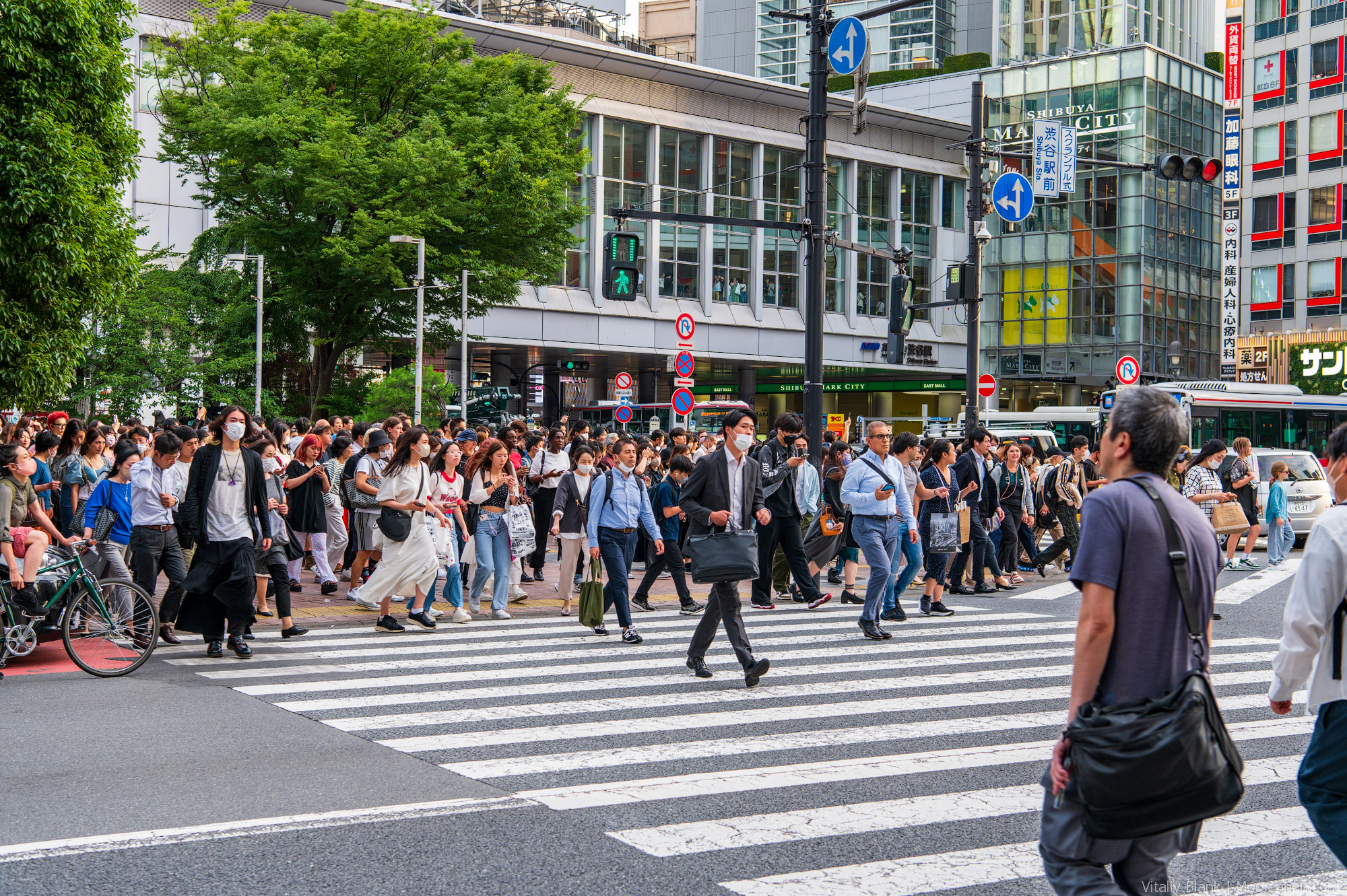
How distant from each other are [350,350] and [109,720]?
90.2 feet

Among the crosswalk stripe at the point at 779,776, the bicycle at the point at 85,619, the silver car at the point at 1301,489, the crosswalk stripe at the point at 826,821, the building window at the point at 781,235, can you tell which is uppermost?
the building window at the point at 781,235

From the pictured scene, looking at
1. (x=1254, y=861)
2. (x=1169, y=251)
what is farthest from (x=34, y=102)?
(x=1169, y=251)

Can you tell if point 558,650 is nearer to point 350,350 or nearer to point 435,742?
point 435,742

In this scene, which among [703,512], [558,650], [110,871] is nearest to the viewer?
[110,871]

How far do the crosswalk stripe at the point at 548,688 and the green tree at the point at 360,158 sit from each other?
2074 centimetres

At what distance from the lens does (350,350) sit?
34.3 m

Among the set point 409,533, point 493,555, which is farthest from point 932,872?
point 493,555

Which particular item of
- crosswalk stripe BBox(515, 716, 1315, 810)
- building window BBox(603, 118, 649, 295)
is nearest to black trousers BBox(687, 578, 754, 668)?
crosswalk stripe BBox(515, 716, 1315, 810)

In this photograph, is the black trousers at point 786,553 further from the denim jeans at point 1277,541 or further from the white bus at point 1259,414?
the white bus at point 1259,414

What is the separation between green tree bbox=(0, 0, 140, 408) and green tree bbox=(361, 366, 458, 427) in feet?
31.3

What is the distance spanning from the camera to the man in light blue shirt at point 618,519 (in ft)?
37.2

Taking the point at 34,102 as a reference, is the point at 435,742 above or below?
below

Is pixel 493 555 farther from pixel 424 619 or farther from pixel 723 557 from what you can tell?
pixel 723 557

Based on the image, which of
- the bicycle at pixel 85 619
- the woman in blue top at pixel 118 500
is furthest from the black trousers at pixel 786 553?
the bicycle at pixel 85 619
